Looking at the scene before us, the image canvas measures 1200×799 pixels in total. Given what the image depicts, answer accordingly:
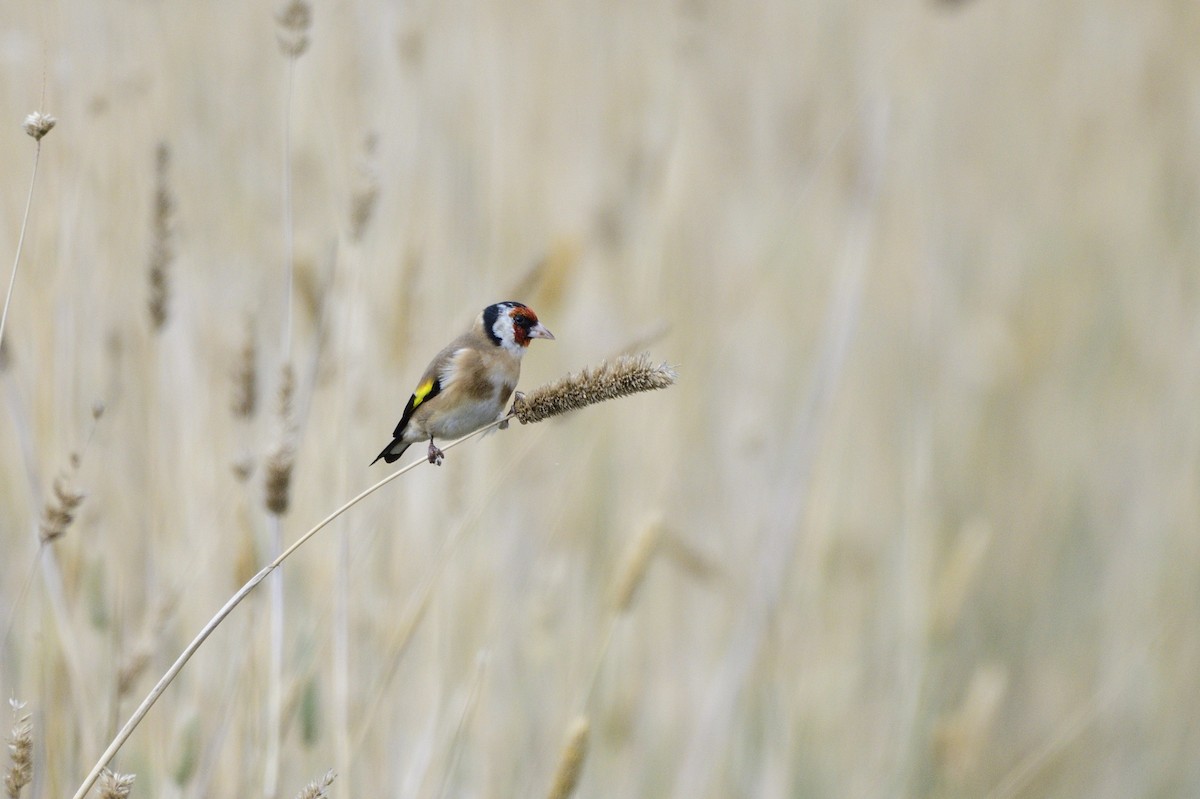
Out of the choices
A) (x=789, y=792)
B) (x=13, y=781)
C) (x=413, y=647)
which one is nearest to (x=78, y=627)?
(x=413, y=647)

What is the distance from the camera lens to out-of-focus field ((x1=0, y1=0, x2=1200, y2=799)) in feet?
6.75

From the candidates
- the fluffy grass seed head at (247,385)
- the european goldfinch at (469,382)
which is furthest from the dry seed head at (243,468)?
the european goldfinch at (469,382)

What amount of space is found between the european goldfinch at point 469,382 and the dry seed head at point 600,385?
373mm

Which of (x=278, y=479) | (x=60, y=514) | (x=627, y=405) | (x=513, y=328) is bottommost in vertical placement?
(x=60, y=514)

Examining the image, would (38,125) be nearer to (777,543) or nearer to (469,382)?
(469,382)

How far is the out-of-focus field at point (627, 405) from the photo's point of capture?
6.75 feet

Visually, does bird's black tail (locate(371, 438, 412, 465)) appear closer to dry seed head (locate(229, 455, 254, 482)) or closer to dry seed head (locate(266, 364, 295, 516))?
dry seed head (locate(229, 455, 254, 482))

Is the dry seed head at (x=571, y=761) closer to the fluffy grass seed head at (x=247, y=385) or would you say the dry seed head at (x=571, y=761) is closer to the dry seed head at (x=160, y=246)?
the fluffy grass seed head at (x=247, y=385)

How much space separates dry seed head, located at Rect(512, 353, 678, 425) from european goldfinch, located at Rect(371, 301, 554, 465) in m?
0.37

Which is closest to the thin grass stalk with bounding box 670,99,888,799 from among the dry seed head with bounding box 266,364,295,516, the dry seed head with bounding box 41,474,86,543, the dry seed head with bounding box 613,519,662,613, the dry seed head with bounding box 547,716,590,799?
the dry seed head with bounding box 613,519,662,613

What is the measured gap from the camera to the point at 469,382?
1579 millimetres

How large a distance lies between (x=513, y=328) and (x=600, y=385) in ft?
1.88

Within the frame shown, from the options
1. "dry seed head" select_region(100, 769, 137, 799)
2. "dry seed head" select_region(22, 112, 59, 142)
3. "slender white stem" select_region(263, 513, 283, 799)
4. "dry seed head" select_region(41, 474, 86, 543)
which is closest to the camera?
"dry seed head" select_region(100, 769, 137, 799)

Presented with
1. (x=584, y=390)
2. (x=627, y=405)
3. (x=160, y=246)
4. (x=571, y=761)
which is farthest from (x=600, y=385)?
(x=627, y=405)
